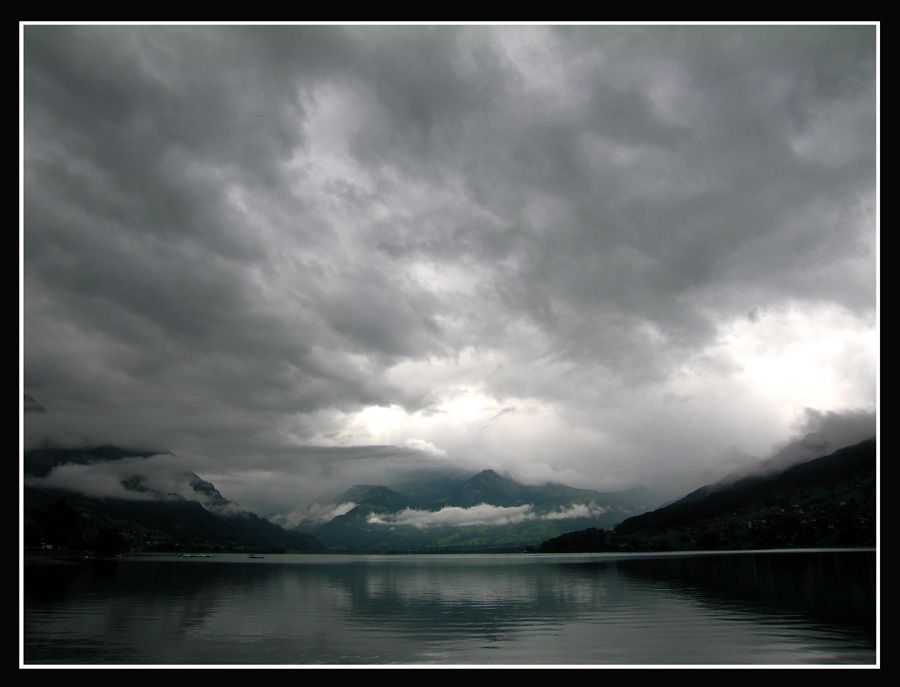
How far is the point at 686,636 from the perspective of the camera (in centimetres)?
3644

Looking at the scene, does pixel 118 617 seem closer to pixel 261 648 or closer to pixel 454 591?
pixel 261 648

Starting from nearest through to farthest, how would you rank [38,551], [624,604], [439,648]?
1. [439,648]
2. [624,604]
3. [38,551]

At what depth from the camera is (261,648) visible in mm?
34281

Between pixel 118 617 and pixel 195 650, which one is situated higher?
pixel 195 650

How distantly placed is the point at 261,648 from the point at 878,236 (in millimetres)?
43516

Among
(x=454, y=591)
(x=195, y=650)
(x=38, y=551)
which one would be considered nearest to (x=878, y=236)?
(x=195, y=650)

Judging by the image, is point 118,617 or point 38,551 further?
point 38,551

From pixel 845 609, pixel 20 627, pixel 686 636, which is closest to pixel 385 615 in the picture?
pixel 686 636

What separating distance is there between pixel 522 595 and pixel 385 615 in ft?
86.4
